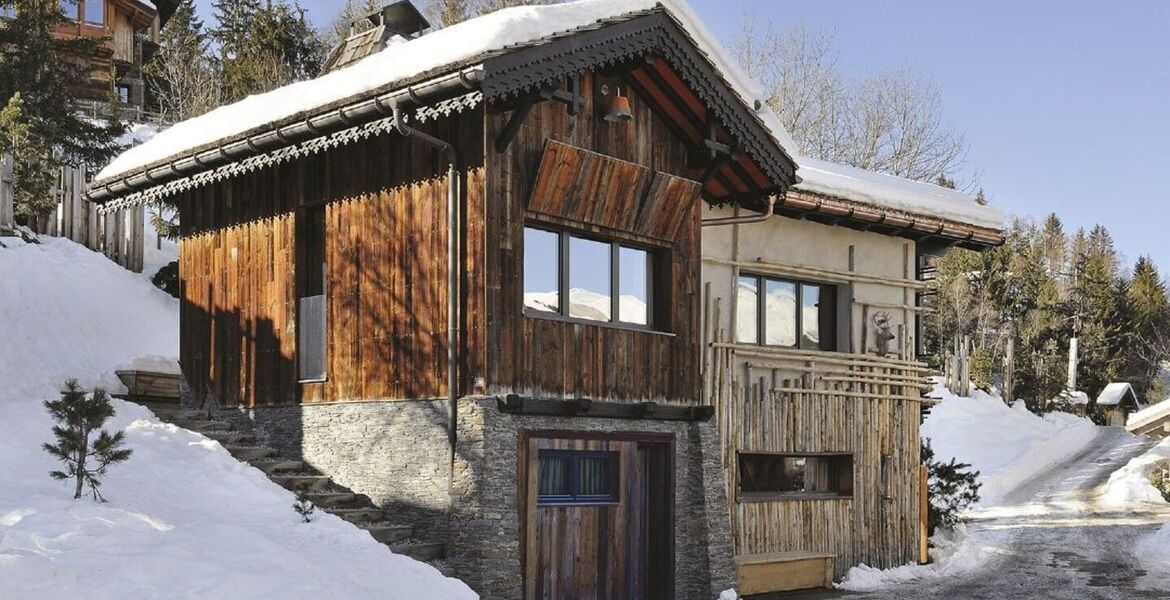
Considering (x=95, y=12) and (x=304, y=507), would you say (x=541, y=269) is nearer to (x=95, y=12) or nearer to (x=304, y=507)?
(x=304, y=507)

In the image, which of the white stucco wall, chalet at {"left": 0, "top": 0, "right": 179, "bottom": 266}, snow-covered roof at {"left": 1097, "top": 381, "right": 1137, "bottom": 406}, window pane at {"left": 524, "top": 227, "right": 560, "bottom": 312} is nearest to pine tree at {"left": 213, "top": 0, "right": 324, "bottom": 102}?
chalet at {"left": 0, "top": 0, "right": 179, "bottom": 266}

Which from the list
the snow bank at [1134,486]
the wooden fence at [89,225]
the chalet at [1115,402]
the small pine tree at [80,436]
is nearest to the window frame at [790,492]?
the small pine tree at [80,436]

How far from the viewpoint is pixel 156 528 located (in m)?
10.6

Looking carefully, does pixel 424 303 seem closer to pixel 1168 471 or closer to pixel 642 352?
pixel 642 352

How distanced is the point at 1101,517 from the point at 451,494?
20.1m

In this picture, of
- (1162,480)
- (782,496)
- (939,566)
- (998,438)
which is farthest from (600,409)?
(998,438)

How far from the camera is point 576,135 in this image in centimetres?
1361

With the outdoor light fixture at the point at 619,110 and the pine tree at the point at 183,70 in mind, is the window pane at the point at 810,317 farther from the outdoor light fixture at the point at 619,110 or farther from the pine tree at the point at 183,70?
the pine tree at the point at 183,70

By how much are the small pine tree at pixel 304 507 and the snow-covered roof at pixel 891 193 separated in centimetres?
814

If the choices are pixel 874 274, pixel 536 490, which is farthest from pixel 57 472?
pixel 874 274

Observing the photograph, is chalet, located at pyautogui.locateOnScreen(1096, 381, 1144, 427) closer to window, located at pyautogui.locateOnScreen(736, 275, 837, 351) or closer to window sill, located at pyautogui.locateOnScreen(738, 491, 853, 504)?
window, located at pyautogui.locateOnScreen(736, 275, 837, 351)

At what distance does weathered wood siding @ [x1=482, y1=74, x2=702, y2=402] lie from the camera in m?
12.6

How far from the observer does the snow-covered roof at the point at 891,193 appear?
1789 cm

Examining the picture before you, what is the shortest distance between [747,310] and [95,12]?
141 ft
